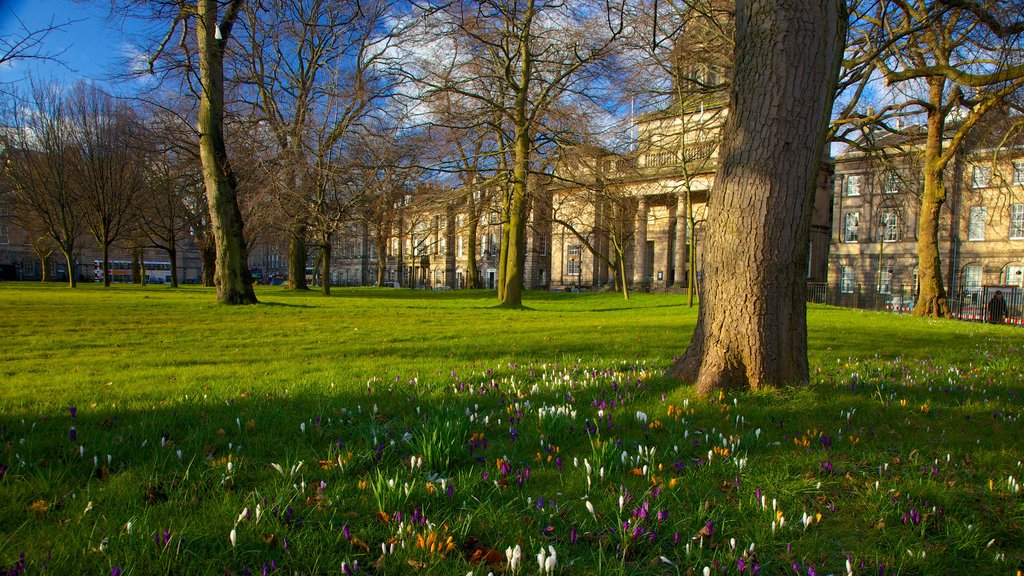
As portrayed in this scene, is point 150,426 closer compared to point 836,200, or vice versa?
point 150,426

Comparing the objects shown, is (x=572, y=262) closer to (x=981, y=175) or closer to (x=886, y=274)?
(x=886, y=274)

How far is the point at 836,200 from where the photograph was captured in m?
58.2

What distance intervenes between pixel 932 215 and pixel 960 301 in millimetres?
9885

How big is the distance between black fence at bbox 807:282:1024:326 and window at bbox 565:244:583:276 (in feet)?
113

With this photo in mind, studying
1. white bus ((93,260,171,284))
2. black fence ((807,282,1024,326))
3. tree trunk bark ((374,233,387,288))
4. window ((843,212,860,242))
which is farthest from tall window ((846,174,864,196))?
white bus ((93,260,171,284))

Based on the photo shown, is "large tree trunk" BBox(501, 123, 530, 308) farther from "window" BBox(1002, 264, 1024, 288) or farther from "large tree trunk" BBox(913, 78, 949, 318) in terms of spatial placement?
"window" BBox(1002, 264, 1024, 288)

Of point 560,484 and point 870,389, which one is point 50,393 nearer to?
point 560,484

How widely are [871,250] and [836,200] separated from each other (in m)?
6.49

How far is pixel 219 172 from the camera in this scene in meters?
16.4

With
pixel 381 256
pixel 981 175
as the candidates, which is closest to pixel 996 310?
pixel 981 175

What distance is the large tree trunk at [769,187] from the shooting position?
16.4 feet

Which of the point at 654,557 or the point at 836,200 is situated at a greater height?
the point at 836,200

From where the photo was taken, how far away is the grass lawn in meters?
2.27

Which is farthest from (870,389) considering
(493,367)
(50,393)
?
(50,393)
